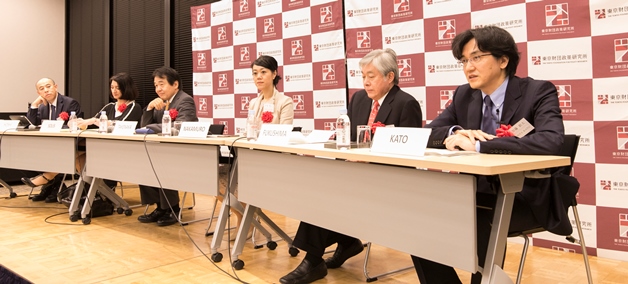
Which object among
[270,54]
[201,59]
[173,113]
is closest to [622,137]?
[173,113]

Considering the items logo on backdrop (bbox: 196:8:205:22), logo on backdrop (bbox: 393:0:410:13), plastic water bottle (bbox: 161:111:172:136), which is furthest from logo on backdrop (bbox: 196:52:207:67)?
logo on backdrop (bbox: 393:0:410:13)

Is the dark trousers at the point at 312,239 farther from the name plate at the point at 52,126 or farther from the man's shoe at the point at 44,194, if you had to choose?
the man's shoe at the point at 44,194

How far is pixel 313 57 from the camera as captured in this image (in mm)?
4148

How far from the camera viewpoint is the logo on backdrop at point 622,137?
2595 millimetres

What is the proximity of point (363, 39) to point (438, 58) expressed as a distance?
0.70m

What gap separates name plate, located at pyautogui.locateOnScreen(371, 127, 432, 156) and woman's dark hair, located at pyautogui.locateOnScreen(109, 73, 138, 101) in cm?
317

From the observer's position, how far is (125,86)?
164 inches

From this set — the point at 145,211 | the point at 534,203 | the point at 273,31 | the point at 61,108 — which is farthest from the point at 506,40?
the point at 61,108

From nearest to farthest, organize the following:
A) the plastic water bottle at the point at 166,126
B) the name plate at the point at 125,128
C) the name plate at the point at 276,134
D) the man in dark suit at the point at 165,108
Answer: the name plate at the point at 276,134
the plastic water bottle at the point at 166,126
the name plate at the point at 125,128
the man in dark suit at the point at 165,108

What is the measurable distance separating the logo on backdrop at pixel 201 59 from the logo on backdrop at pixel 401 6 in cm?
240

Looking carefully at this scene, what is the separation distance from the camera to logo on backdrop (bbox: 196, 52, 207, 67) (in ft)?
16.9

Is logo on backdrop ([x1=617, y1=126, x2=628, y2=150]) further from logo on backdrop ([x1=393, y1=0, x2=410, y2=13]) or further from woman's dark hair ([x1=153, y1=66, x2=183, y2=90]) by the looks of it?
woman's dark hair ([x1=153, y1=66, x2=183, y2=90])

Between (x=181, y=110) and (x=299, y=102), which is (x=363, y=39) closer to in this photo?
(x=299, y=102)

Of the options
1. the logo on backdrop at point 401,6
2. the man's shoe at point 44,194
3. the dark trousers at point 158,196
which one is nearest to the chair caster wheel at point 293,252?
the dark trousers at point 158,196
